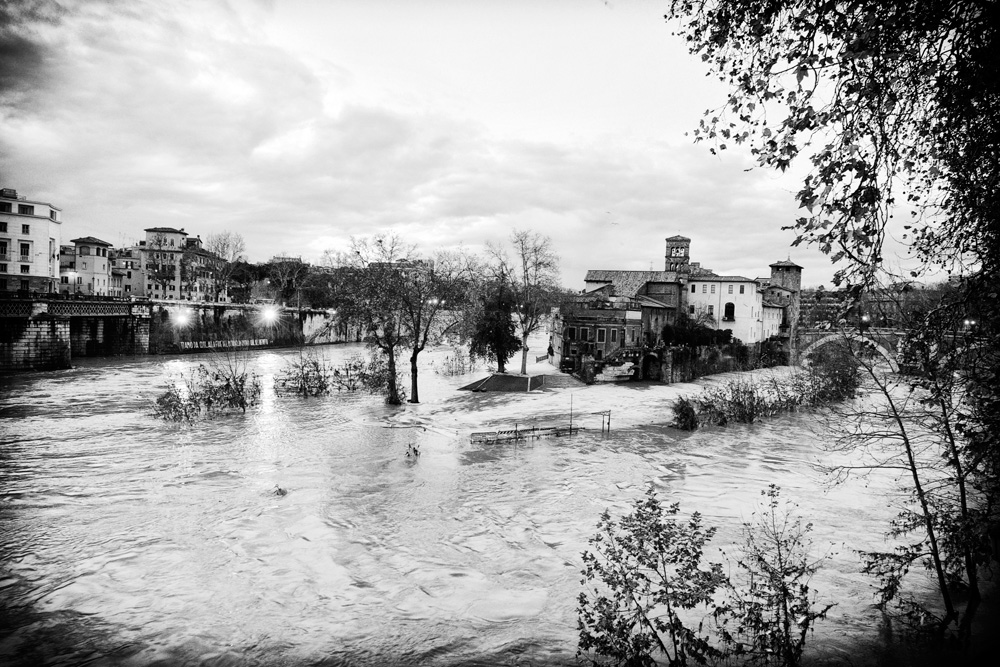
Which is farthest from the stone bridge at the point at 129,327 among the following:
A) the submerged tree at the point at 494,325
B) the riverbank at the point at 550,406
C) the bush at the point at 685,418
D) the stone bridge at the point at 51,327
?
the bush at the point at 685,418

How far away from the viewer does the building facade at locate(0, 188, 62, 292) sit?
3225 cm

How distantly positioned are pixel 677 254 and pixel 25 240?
6699 cm

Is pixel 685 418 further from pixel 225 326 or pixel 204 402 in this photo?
pixel 225 326

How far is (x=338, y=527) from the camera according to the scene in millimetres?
12953

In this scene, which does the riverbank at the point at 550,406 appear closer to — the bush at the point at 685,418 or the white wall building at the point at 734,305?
the bush at the point at 685,418

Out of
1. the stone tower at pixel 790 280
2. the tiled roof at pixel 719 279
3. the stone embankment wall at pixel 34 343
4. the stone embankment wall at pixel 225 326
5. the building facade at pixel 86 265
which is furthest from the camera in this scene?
the stone tower at pixel 790 280

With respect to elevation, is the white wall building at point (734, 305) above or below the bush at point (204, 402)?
above

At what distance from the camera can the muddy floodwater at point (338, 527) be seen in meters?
8.75

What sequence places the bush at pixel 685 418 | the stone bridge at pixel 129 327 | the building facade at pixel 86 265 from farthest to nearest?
the building facade at pixel 86 265
the stone bridge at pixel 129 327
the bush at pixel 685 418

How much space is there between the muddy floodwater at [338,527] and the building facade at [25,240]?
14013mm

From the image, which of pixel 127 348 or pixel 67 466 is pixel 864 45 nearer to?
pixel 67 466

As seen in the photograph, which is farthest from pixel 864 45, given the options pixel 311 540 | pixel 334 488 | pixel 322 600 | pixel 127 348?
pixel 127 348

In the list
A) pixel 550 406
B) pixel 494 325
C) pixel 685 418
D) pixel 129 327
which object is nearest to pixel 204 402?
Answer: pixel 550 406

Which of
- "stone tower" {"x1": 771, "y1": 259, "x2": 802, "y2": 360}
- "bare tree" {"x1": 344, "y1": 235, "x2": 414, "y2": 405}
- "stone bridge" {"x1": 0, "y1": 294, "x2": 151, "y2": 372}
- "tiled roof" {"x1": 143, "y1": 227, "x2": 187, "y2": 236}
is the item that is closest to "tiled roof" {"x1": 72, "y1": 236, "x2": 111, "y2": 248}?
"tiled roof" {"x1": 143, "y1": 227, "x2": 187, "y2": 236}
